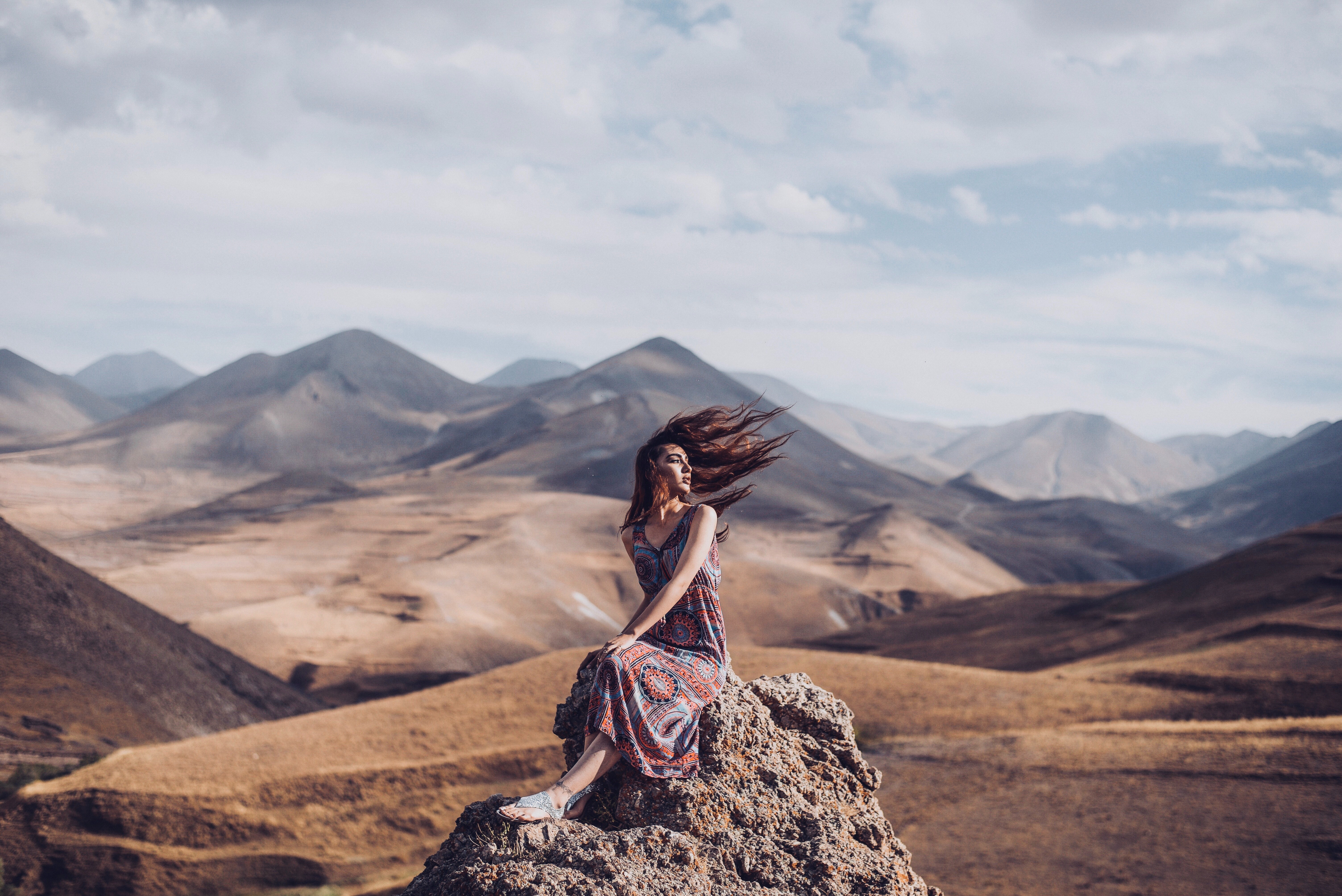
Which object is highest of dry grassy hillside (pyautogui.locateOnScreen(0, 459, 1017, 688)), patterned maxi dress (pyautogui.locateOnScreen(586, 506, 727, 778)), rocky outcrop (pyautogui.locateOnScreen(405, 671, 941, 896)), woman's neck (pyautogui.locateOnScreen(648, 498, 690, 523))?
woman's neck (pyautogui.locateOnScreen(648, 498, 690, 523))

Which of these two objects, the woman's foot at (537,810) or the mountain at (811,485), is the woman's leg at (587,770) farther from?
the mountain at (811,485)

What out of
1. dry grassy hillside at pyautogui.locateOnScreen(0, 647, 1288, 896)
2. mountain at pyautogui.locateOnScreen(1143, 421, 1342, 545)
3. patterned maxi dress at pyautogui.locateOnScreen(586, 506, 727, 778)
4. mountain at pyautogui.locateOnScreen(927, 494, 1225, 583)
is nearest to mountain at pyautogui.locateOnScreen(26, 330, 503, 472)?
mountain at pyautogui.locateOnScreen(927, 494, 1225, 583)

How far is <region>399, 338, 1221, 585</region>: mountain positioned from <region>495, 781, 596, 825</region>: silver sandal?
75.1m

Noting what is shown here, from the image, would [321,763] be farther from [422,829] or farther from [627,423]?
[627,423]

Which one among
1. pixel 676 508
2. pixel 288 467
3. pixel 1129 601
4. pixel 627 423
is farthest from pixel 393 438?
pixel 676 508

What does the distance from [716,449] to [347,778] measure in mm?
19692

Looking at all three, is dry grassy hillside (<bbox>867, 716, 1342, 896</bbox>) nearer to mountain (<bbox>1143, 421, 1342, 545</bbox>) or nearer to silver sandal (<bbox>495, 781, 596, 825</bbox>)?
silver sandal (<bbox>495, 781, 596, 825</bbox>)

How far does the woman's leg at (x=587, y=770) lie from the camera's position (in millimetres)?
4477

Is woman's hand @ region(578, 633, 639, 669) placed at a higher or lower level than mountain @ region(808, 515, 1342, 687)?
higher

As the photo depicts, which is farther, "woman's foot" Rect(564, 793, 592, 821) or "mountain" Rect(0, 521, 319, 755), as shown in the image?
"mountain" Rect(0, 521, 319, 755)

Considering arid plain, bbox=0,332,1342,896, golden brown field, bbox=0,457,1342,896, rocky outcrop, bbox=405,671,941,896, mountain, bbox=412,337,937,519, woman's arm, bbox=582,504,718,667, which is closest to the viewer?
rocky outcrop, bbox=405,671,941,896

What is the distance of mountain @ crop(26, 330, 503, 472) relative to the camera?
150000 mm

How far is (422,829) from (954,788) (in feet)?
38.4

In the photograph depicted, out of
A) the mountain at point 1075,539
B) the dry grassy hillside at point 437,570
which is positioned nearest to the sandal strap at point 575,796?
the dry grassy hillside at point 437,570
